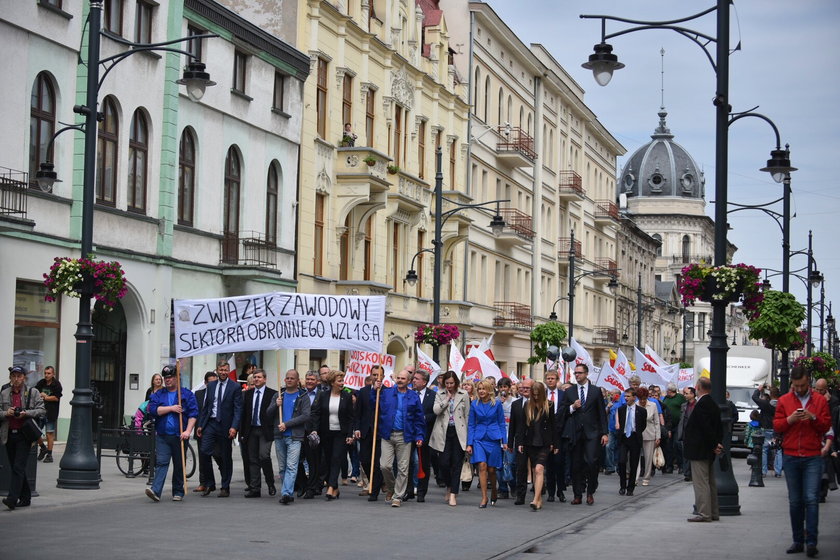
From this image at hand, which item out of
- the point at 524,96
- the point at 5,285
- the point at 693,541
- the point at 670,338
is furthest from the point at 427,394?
the point at 670,338

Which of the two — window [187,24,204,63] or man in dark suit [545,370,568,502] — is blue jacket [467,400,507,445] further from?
window [187,24,204,63]

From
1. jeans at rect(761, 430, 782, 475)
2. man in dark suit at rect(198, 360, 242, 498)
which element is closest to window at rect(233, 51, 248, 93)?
jeans at rect(761, 430, 782, 475)

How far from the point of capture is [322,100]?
39.7 metres

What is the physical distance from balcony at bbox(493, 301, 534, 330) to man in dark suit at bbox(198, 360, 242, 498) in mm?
37722

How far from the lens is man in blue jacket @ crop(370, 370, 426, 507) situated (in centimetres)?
1920

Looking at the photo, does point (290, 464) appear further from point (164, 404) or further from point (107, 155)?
point (107, 155)

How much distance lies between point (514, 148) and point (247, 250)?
24.9 m

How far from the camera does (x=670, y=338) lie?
120750 millimetres

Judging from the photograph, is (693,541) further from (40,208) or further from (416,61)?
(416,61)

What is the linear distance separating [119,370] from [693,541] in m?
18.2

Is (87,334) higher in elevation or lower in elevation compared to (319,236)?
lower

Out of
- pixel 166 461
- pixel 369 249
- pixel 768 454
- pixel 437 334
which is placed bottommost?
pixel 768 454

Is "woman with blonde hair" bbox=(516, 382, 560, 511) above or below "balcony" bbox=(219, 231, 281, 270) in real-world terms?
below

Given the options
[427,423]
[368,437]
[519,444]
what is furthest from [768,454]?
[368,437]
